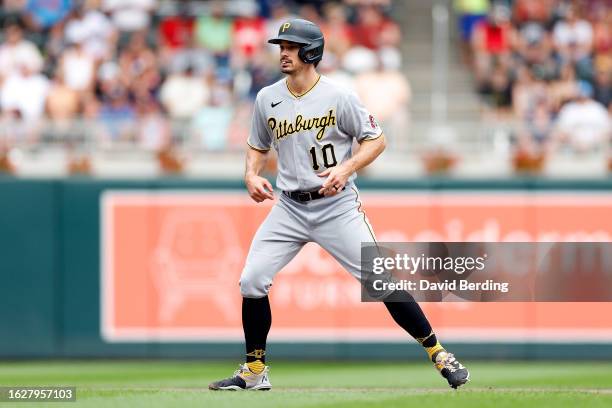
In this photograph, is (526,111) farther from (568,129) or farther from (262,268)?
(262,268)

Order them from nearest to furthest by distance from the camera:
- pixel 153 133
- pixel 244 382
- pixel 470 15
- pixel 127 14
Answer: pixel 244 382, pixel 153 133, pixel 127 14, pixel 470 15

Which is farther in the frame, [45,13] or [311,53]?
[45,13]

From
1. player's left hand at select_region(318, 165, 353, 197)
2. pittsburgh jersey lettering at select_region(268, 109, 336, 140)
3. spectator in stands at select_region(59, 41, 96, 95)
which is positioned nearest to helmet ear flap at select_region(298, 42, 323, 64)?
pittsburgh jersey lettering at select_region(268, 109, 336, 140)

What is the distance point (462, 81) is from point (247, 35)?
2.74m

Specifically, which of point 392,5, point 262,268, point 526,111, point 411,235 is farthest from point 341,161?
point 392,5

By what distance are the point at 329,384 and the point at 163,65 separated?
6.25 metres

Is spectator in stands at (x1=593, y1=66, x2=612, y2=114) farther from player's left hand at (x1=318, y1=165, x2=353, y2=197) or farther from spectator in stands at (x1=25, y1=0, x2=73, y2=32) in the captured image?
player's left hand at (x1=318, y1=165, x2=353, y2=197)

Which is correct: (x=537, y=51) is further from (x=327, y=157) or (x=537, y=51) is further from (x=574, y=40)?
(x=327, y=157)

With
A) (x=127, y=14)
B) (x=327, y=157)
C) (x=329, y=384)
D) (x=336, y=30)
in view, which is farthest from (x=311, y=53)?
(x=127, y=14)

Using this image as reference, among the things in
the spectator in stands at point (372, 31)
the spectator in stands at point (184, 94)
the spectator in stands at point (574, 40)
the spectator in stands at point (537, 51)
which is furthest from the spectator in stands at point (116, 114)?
the spectator in stands at point (574, 40)

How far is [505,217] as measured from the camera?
13.2 metres

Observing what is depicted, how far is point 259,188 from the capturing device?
7430 millimetres

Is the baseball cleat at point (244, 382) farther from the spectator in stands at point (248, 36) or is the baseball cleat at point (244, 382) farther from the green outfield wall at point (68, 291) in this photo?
the spectator in stands at point (248, 36)

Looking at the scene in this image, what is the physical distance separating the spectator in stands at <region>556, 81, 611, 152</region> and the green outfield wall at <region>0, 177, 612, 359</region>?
0.43m
